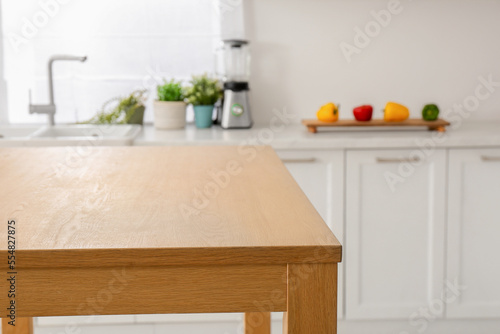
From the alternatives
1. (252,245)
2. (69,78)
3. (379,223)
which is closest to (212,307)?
Result: (252,245)

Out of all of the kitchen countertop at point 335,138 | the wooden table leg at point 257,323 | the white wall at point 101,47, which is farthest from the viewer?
the white wall at point 101,47

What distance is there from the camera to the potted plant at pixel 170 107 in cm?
321

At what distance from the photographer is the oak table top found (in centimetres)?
95

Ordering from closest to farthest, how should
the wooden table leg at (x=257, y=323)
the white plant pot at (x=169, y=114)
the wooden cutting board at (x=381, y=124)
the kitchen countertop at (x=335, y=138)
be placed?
the wooden table leg at (x=257, y=323), the kitchen countertop at (x=335, y=138), the wooden cutting board at (x=381, y=124), the white plant pot at (x=169, y=114)

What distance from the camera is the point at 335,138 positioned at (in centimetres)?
291

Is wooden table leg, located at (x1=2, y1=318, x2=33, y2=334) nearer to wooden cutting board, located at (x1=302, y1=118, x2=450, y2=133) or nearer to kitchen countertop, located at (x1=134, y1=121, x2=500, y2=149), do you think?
kitchen countertop, located at (x1=134, y1=121, x2=500, y2=149)

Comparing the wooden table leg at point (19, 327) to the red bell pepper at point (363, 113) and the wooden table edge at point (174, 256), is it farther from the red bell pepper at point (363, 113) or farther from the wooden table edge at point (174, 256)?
the red bell pepper at point (363, 113)

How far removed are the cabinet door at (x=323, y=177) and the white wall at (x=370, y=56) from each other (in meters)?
0.66

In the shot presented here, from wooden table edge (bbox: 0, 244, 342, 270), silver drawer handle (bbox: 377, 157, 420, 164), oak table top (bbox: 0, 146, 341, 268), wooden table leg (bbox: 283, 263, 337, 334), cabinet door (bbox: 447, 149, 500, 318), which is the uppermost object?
oak table top (bbox: 0, 146, 341, 268)

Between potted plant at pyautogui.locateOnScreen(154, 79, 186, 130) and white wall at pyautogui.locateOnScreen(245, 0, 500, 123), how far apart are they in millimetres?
436

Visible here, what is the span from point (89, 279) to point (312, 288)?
301 mm

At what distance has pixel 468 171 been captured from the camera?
9.59 feet

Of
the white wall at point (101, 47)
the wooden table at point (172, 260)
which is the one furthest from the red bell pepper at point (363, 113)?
the wooden table at point (172, 260)

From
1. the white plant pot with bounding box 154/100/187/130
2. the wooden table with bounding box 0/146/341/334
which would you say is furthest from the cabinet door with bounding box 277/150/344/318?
the wooden table with bounding box 0/146/341/334
